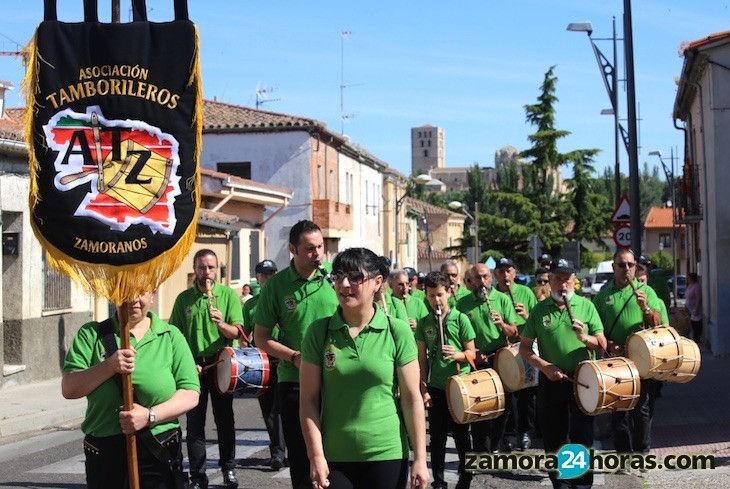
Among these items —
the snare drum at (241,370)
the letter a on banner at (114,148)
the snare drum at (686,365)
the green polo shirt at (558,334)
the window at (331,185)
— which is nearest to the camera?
the letter a on banner at (114,148)

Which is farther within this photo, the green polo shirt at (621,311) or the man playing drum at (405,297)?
the man playing drum at (405,297)

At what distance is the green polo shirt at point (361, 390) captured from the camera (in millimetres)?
5770

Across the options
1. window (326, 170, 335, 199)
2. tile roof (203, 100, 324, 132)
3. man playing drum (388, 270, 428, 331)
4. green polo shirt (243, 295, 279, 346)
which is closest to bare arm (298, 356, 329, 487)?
man playing drum (388, 270, 428, 331)

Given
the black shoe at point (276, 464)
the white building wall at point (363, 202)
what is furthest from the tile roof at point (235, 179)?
the black shoe at point (276, 464)

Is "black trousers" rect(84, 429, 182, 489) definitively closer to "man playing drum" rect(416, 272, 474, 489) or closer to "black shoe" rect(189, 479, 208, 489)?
"man playing drum" rect(416, 272, 474, 489)

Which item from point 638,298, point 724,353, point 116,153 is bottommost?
point 724,353

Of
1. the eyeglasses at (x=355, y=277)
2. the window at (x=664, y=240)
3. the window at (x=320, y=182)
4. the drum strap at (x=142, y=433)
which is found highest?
the window at (x=320, y=182)

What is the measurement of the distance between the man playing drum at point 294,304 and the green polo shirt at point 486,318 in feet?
Answer: 12.6

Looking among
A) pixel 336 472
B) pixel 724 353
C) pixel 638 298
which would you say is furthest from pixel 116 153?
pixel 724 353

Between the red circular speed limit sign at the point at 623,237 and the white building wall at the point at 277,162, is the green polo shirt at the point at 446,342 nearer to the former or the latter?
the red circular speed limit sign at the point at 623,237

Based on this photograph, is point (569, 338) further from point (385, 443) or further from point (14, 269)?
point (14, 269)

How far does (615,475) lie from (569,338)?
200cm

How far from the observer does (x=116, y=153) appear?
629 cm

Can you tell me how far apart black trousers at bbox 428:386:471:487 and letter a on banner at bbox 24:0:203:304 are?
12.5ft
